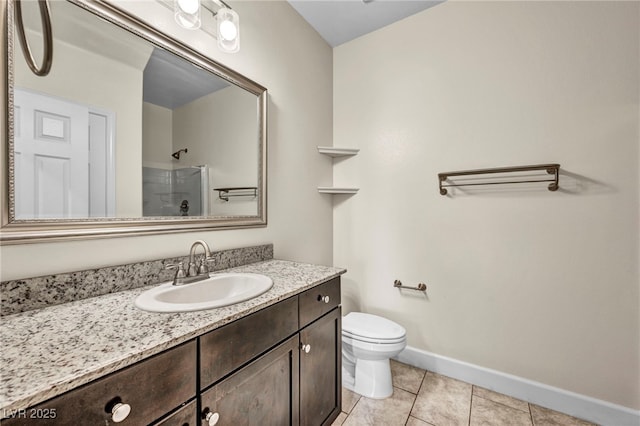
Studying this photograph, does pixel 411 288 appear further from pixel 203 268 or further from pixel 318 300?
pixel 203 268

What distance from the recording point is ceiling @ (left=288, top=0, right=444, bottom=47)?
189cm

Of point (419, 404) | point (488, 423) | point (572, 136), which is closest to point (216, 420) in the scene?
point (419, 404)

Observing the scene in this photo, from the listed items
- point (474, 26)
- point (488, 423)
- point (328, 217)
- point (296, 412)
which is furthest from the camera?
point (328, 217)

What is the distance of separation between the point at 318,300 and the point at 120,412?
31.6 inches

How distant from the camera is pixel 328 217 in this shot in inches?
92.7

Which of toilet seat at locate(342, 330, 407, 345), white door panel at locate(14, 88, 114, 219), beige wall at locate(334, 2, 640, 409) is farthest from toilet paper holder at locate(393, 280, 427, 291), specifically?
white door panel at locate(14, 88, 114, 219)

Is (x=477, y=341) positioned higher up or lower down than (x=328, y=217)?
lower down

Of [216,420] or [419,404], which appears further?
[419,404]

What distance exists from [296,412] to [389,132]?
1.92 m

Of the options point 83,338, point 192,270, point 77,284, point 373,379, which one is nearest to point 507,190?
point 373,379

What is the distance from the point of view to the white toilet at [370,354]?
1599mm

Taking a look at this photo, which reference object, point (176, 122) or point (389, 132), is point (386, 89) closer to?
point (389, 132)

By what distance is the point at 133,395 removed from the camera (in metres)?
0.61

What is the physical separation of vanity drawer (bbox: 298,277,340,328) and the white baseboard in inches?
42.3
